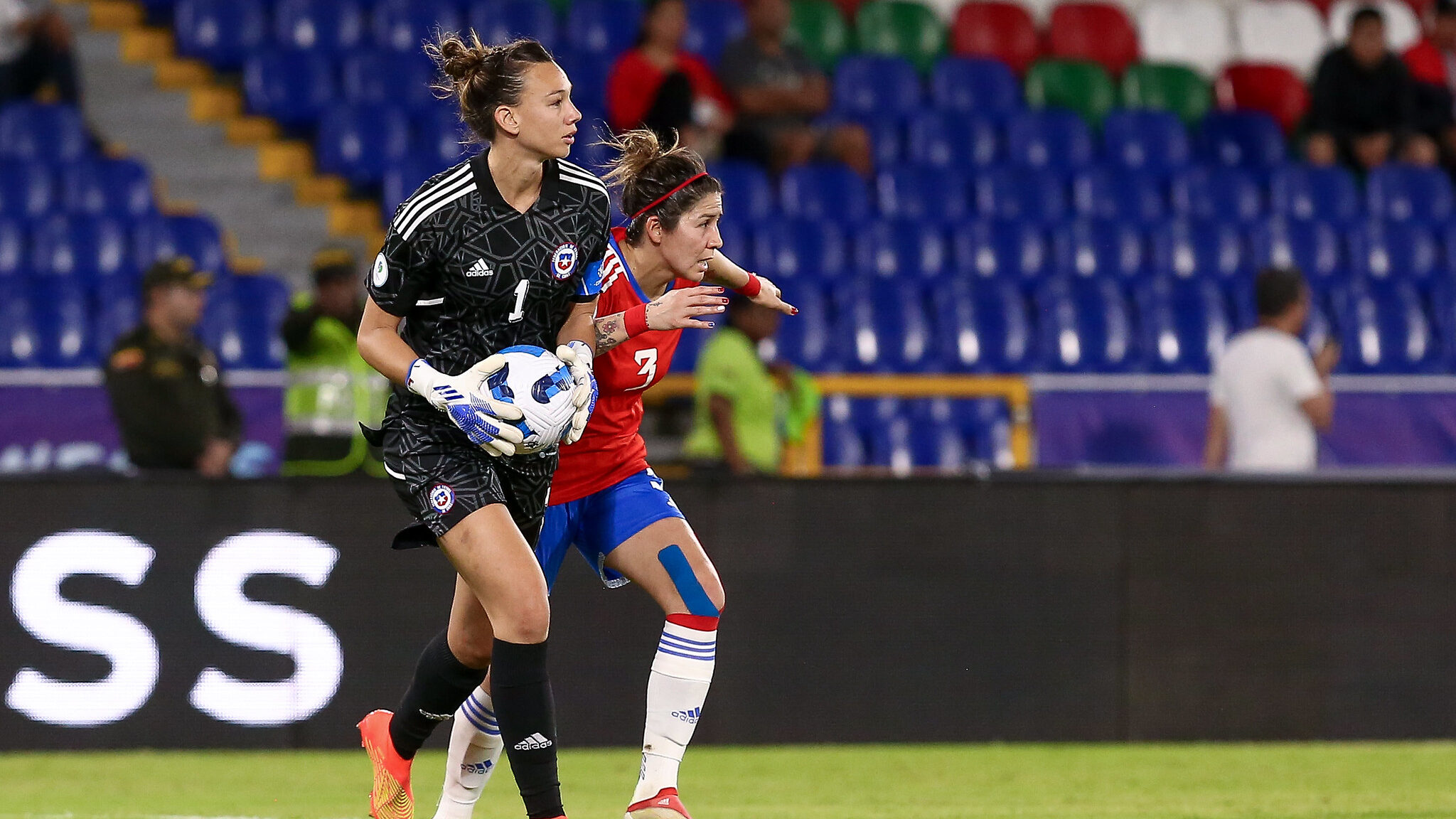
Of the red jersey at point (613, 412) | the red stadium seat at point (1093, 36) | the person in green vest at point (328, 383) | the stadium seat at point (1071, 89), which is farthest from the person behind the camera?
the red stadium seat at point (1093, 36)

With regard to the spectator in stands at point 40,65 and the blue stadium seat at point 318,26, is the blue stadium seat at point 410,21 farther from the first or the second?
the spectator in stands at point 40,65

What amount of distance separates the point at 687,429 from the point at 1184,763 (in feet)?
11.6

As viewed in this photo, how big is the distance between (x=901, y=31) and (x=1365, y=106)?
359 centimetres

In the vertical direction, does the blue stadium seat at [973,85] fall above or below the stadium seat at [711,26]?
below

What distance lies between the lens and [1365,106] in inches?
520

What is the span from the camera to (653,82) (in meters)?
11.7

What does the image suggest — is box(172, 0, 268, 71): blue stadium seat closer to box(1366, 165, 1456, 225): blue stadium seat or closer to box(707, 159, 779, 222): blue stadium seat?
box(707, 159, 779, 222): blue stadium seat

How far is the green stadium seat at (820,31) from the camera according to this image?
13.7 meters

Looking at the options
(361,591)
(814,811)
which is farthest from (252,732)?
(814,811)

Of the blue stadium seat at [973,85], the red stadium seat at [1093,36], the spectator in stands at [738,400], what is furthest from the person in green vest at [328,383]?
the red stadium seat at [1093,36]

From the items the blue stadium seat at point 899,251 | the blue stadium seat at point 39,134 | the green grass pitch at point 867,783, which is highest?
the blue stadium seat at point 39,134

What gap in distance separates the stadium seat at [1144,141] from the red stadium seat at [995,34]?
1172 millimetres

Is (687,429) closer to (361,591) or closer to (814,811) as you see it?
(361,591)

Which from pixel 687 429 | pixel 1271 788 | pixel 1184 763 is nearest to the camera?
pixel 1271 788
